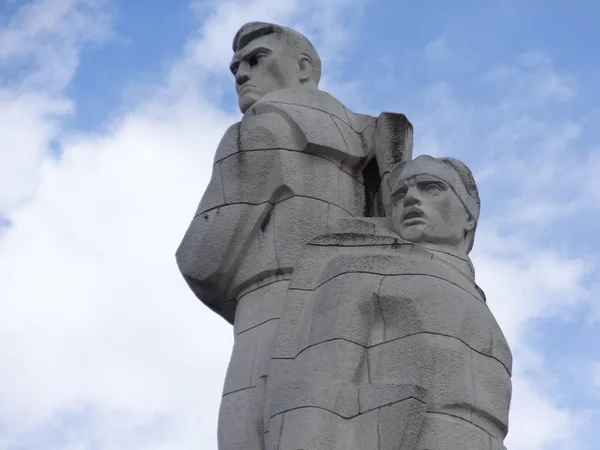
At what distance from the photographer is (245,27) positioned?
1247 centimetres

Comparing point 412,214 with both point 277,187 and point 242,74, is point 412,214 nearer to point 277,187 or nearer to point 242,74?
point 277,187

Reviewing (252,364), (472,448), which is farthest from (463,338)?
(252,364)

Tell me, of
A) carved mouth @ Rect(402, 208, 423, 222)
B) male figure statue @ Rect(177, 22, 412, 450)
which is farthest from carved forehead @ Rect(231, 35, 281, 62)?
carved mouth @ Rect(402, 208, 423, 222)

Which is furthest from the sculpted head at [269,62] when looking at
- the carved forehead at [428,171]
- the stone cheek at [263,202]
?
the carved forehead at [428,171]

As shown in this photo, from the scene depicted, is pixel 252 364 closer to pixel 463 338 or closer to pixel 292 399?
pixel 292 399

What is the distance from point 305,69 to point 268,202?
65.8 inches

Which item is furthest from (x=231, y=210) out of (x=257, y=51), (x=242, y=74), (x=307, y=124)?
(x=257, y=51)

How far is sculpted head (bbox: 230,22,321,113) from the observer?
1225 cm

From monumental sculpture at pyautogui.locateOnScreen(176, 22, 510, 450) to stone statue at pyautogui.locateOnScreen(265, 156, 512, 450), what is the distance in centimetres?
1

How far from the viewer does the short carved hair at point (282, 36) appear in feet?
40.5

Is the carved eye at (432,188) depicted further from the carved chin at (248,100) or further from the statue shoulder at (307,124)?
the carved chin at (248,100)

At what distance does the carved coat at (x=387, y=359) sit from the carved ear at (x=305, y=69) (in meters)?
2.39

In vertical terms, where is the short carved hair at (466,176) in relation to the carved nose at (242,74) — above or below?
below

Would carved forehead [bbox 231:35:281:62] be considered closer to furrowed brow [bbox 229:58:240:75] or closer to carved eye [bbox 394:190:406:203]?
furrowed brow [bbox 229:58:240:75]
